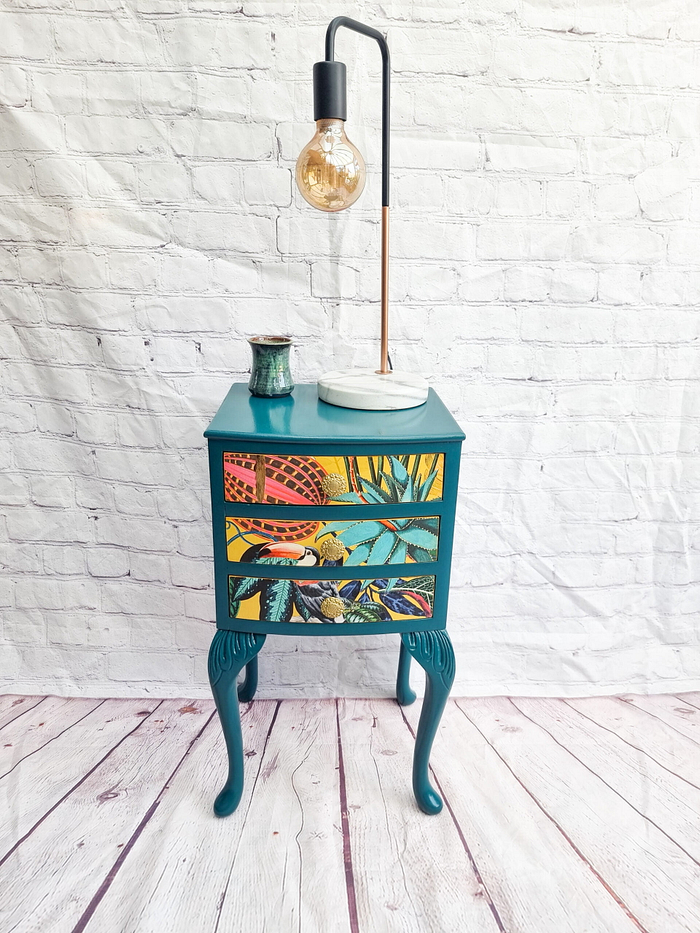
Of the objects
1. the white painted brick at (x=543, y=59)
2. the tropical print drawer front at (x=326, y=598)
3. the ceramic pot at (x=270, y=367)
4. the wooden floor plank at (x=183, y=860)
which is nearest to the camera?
the wooden floor plank at (x=183, y=860)

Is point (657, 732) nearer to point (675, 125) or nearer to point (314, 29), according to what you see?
point (675, 125)

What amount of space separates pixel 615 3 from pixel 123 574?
163 cm

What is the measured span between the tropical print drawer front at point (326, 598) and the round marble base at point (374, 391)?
0.32 meters

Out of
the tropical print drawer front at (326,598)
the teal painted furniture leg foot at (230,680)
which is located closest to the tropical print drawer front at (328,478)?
the tropical print drawer front at (326,598)

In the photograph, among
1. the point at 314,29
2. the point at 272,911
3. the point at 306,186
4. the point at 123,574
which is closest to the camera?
the point at 272,911

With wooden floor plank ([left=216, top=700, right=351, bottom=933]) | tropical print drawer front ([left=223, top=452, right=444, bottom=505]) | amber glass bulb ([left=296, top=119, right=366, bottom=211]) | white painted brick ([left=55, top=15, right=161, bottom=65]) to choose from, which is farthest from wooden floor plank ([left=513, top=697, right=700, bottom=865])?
white painted brick ([left=55, top=15, right=161, bottom=65])

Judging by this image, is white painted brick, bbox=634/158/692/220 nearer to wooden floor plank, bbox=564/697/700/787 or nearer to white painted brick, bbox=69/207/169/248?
white painted brick, bbox=69/207/169/248

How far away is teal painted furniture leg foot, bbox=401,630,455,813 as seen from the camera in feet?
3.89

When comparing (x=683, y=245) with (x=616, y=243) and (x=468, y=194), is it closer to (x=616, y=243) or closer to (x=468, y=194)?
(x=616, y=243)

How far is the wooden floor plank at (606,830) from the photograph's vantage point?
1064mm

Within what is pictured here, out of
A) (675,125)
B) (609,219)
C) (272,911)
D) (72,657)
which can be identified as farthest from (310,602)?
(675,125)

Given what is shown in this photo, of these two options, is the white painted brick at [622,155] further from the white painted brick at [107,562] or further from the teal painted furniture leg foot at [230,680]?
the white painted brick at [107,562]

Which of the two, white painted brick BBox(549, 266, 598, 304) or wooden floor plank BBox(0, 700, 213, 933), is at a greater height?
white painted brick BBox(549, 266, 598, 304)

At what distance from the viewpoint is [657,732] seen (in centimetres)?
152
